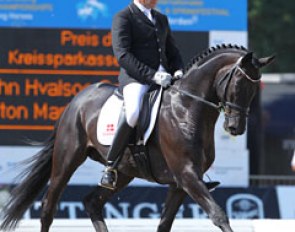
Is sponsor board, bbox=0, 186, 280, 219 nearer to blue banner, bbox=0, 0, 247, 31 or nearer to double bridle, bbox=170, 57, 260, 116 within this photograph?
blue banner, bbox=0, 0, 247, 31

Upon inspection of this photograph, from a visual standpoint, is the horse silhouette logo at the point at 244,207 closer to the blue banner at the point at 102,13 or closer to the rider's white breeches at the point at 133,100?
the blue banner at the point at 102,13

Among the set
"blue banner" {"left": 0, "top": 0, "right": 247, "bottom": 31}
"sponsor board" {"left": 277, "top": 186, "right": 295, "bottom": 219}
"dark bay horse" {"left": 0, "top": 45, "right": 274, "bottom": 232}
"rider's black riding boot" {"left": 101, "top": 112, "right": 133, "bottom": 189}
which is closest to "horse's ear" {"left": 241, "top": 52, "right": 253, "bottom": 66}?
"dark bay horse" {"left": 0, "top": 45, "right": 274, "bottom": 232}

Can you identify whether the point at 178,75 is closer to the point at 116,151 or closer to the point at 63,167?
the point at 116,151

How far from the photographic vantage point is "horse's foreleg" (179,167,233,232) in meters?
7.12

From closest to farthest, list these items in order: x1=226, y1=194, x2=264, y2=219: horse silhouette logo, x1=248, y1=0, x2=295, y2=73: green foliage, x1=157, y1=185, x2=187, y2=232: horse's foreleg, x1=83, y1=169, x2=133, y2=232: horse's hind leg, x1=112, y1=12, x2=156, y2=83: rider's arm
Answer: x1=112, y1=12, x2=156, y2=83: rider's arm → x1=157, y1=185, x2=187, y2=232: horse's foreleg → x1=83, y1=169, x2=133, y2=232: horse's hind leg → x1=226, y1=194, x2=264, y2=219: horse silhouette logo → x1=248, y1=0, x2=295, y2=73: green foliage

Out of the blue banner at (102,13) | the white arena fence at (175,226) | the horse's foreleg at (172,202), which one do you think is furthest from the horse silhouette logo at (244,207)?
the horse's foreleg at (172,202)

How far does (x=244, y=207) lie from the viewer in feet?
41.7

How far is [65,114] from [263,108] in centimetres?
971

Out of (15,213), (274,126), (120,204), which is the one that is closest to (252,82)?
(15,213)

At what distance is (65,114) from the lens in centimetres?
899

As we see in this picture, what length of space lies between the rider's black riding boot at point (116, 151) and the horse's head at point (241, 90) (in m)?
1.07

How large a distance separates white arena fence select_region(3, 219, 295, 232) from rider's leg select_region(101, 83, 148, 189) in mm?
1743

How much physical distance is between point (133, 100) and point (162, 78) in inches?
14.8

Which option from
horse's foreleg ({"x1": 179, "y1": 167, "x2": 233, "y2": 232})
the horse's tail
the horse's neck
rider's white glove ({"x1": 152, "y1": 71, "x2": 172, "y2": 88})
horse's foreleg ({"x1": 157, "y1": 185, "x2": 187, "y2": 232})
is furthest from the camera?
the horse's tail
